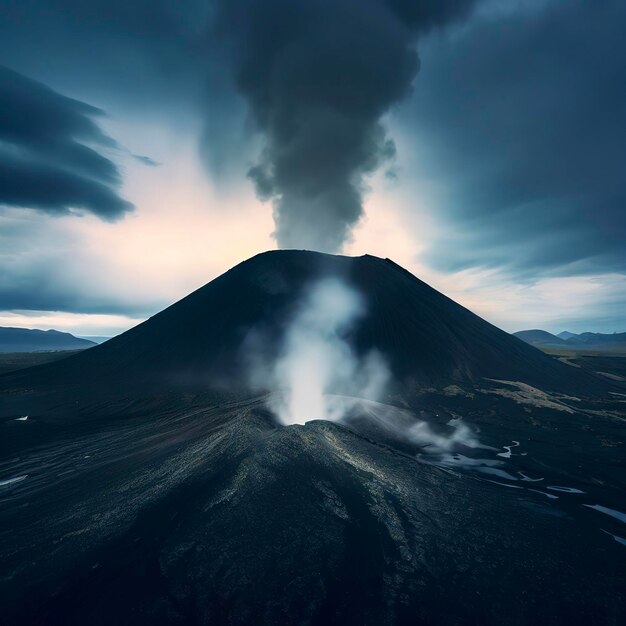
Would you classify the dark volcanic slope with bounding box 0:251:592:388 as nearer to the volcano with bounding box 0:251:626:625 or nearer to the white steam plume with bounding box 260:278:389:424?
the white steam plume with bounding box 260:278:389:424

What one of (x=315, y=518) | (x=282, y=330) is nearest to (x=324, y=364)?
(x=282, y=330)

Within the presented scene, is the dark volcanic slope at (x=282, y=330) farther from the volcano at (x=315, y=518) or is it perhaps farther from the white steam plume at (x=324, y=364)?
the volcano at (x=315, y=518)

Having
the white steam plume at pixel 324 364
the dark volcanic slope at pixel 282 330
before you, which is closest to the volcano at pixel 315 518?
the white steam plume at pixel 324 364

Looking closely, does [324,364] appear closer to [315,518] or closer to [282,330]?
[282,330]

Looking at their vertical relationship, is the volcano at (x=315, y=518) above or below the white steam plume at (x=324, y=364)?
below

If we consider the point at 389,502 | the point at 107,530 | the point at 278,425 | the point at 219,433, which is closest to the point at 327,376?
the point at 278,425
